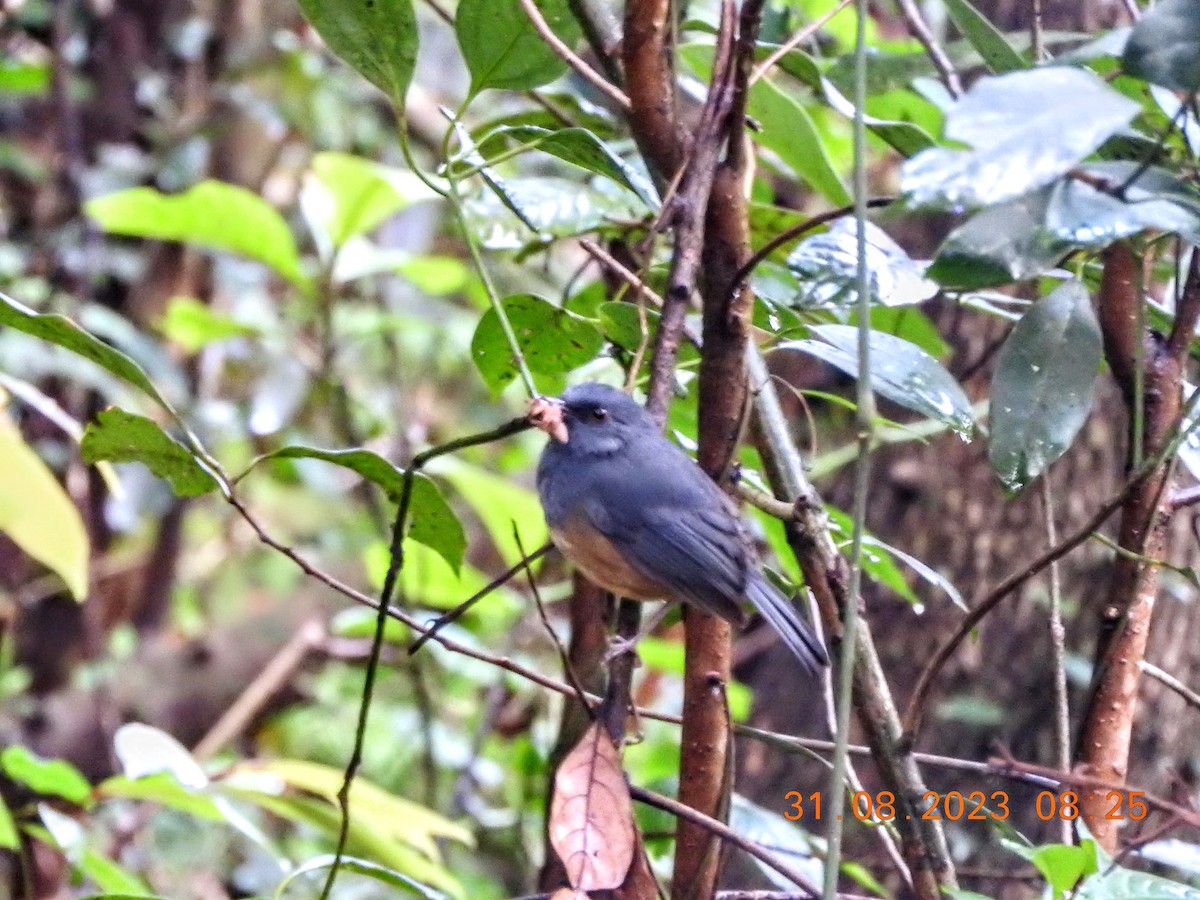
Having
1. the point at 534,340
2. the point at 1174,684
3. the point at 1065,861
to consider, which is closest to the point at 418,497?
the point at 534,340

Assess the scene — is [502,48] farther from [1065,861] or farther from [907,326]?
[1065,861]

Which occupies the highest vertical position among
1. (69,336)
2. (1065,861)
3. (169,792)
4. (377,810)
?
(69,336)

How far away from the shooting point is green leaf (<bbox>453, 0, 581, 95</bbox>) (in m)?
1.55

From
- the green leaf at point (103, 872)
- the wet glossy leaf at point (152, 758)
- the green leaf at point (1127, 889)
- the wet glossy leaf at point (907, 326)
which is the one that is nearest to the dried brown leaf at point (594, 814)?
the green leaf at point (1127, 889)

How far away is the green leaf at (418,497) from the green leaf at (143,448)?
0.10 metres

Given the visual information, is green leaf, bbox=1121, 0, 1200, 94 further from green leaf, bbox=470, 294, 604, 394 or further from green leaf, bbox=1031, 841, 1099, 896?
green leaf, bbox=470, 294, 604, 394

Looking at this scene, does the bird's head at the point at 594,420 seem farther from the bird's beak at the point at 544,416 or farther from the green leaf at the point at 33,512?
the green leaf at the point at 33,512

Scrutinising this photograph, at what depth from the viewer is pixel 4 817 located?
199cm

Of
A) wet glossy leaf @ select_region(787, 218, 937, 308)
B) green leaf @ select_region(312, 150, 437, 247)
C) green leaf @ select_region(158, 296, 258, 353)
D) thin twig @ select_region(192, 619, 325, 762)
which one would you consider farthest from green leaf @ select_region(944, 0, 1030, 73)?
thin twig @ select_region(192, 619, 325, 762)

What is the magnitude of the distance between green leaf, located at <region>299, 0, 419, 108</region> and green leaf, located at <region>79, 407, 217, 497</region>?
0.48 m

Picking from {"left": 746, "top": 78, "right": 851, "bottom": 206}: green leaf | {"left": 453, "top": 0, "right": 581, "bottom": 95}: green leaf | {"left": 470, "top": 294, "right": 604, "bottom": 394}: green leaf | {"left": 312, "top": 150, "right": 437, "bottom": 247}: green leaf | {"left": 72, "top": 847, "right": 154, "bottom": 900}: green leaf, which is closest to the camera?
{"left": 453, "top": 0, "right": 581, "bottom": 95}: green leaf

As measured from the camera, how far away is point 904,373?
1.47 meters

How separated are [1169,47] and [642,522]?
4.03ft

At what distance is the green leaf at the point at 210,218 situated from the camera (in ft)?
10.4
